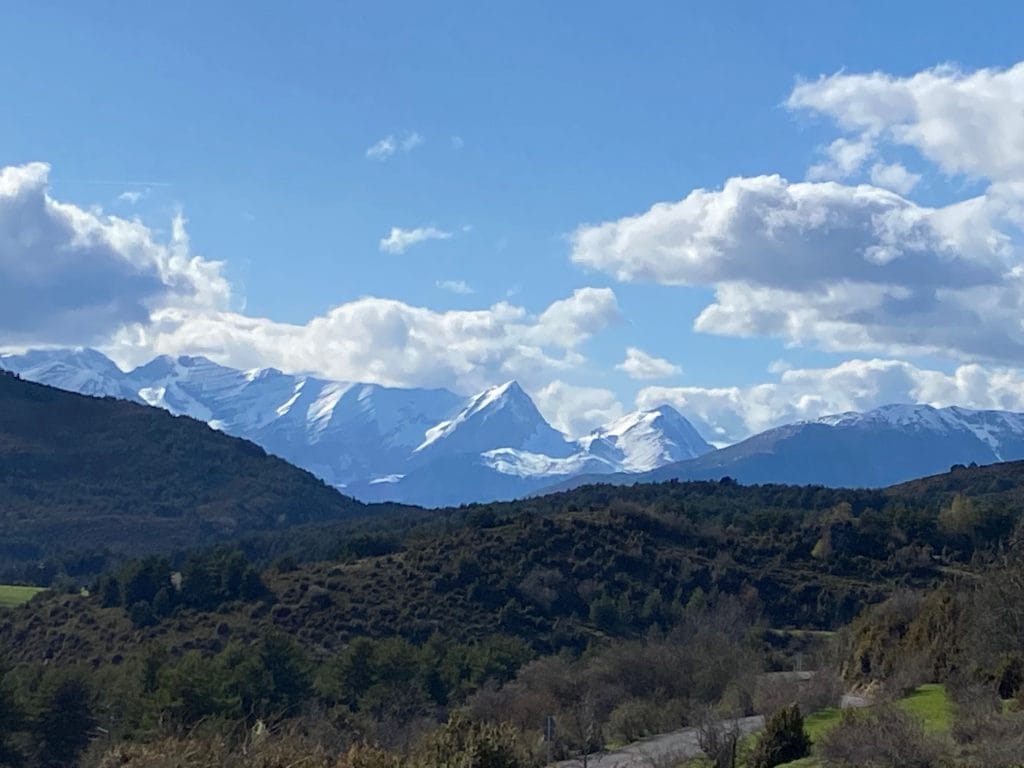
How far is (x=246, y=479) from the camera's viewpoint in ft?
509

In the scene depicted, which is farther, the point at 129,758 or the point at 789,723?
the point at 789,723

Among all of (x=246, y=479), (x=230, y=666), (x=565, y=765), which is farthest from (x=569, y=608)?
(x=246, y=479)

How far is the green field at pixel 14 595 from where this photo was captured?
247 feet

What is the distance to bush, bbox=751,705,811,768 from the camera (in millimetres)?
21078

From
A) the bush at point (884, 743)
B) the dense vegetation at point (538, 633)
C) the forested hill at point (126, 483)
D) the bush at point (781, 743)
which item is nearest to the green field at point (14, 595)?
the dense vegetation at point (538, 633)

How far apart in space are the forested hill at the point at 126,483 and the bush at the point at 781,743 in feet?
334

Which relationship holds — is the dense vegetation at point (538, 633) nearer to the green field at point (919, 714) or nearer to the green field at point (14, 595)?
the green field at point (919, 714)

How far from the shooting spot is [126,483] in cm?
14600

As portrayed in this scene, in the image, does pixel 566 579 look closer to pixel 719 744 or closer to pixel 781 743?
pixel 719 744

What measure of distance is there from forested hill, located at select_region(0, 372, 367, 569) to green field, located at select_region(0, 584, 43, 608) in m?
30.8

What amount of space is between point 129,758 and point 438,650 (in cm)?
3725

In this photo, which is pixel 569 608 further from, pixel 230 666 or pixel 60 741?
pixel 60 741

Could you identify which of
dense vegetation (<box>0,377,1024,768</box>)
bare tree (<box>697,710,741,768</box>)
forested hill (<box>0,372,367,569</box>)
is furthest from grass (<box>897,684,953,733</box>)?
forested hill (<box>0,372,367,569</box>)

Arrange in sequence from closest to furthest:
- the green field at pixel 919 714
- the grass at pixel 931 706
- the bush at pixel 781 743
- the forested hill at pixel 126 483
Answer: the green field at pixel 919 714 < the bush at pixel 781 743 < the grass at pixel 931 706 < the forested hill at pixel 126 483
